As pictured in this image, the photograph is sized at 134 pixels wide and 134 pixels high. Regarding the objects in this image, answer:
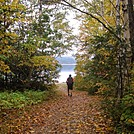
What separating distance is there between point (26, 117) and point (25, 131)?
1914 mm

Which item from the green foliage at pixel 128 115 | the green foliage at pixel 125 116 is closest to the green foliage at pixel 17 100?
the green foliage at pixel 125 116

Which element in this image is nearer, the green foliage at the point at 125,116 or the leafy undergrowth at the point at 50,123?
the green foliage at the point at 125,116

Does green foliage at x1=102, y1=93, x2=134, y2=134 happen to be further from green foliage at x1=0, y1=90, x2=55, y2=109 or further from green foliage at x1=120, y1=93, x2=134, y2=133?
green foliage at x1=0, y1=90, x2=55, y2=109

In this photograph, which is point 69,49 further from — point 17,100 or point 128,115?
point 128,115

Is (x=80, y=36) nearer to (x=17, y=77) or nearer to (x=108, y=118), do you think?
(x=17, y=77)

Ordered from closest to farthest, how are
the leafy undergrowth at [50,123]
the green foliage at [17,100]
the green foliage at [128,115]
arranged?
the green foliage at [128,115] → the leafy undergrowth at [50,123] → the green foliage at [17,100]

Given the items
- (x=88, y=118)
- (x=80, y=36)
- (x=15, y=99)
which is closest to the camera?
(x=88, y=118)

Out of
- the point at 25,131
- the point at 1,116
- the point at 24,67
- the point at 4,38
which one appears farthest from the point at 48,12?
the point at 25,131

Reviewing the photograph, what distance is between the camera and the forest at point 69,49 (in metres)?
8.11

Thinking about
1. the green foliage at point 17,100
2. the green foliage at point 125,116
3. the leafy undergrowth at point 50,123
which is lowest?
the leafy undergrowth at point 50,123

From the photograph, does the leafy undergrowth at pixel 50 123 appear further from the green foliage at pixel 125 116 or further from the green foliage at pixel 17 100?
the green foliage at pixel 17 100

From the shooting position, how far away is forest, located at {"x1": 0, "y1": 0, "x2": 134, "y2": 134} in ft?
26.6

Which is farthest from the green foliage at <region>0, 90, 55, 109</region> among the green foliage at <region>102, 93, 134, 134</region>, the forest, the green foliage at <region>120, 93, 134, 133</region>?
the green foliage at <region>120, 93, 134, 133</region>

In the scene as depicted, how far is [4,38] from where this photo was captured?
29.2 ft
